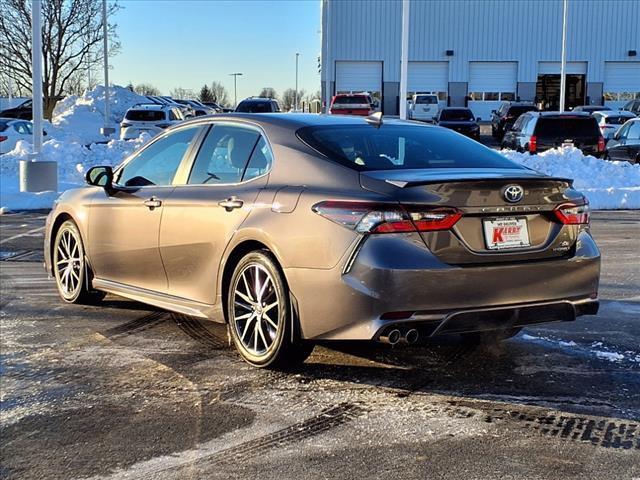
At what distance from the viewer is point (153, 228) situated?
19.2ft

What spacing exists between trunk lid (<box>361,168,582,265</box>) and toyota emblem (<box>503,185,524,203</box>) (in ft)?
0.05

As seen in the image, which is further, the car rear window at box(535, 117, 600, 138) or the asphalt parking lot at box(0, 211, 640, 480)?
the car rear window at box(535, 117, 600, 138)

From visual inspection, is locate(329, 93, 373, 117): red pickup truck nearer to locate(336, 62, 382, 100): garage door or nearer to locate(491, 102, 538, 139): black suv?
locate(491, 102, 538, 139): black suv

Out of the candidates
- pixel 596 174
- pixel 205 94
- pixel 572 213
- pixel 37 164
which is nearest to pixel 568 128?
pixel 596 174

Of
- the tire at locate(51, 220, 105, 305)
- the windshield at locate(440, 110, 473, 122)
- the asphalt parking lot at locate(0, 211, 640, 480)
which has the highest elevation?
the windshield at locate(440, 110, 473, 122)

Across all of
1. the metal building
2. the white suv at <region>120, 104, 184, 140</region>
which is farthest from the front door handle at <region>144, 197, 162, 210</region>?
the metal building

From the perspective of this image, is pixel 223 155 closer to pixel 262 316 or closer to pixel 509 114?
pixel 262 316

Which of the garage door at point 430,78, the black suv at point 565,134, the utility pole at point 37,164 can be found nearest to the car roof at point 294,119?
the utility pole at point 37,164

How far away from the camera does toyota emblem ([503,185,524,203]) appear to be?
4.54 m

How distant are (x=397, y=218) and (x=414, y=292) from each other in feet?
1.36

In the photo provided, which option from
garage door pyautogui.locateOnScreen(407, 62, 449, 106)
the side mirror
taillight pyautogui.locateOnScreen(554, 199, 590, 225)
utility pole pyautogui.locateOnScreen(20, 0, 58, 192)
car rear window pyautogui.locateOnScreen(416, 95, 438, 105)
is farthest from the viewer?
garage door pyautogui.locateOnScreen(407, 62, 449, 106)

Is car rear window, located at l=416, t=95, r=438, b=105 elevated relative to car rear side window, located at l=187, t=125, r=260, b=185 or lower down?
elevated

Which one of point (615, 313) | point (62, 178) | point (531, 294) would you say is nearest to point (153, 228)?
point (531, 294)

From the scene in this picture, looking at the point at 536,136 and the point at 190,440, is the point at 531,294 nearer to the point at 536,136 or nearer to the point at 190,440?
the point at 190,440
